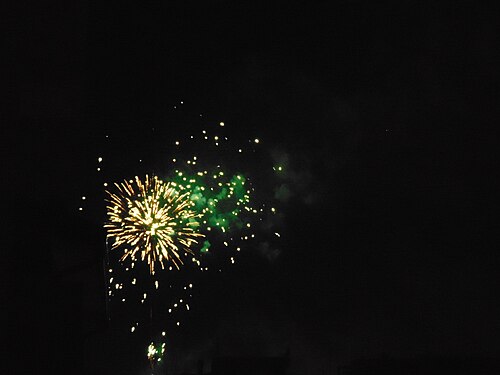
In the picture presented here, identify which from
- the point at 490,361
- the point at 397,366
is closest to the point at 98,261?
the point at 397,366

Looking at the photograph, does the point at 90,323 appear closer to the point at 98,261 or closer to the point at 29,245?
the point at 98,261

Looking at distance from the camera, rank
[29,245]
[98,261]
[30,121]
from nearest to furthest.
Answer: [30,121], [29,245], [98,261]

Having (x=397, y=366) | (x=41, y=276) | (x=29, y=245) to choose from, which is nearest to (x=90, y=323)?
(x=41, y=276)

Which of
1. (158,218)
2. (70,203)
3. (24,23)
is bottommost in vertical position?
(70,203)

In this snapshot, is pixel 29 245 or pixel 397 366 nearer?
pixel 29 245

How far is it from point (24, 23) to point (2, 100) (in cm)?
126

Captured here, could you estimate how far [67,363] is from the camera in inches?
327

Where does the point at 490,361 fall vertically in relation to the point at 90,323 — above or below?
above

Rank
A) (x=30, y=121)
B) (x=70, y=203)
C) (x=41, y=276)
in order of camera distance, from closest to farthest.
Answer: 1. (x=30, y=121)
2. (x=41, y=276)
3. (x=70, y=203)

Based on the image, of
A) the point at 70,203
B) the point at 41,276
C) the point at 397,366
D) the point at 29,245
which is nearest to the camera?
the point at 29,245

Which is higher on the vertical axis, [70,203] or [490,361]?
[490,361]

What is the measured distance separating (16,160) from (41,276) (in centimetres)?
221

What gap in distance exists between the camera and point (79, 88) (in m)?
7.64

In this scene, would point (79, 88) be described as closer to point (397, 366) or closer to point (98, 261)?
point (98, 261)
